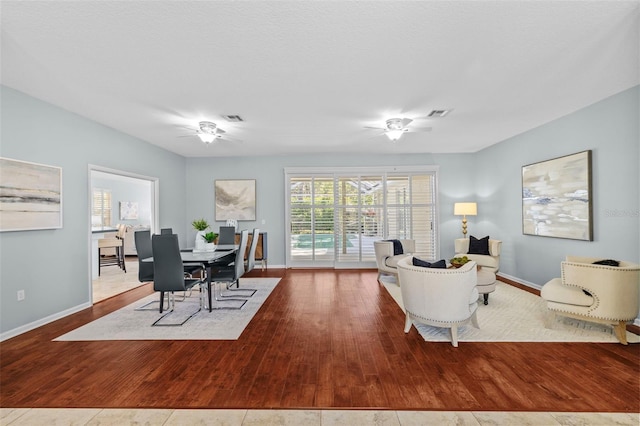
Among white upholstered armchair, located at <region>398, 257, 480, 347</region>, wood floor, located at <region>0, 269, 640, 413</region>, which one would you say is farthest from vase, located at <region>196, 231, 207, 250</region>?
white upholstered armchair, located at <region>398, 257, 480, 347</region>

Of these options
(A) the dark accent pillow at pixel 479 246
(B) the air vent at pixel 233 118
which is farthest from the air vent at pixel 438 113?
(B) the air vent at pixel 233 118

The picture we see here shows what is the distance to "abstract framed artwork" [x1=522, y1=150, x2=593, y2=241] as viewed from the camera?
393cm

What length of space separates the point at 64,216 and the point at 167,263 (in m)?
1.68

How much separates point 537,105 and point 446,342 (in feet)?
10.8

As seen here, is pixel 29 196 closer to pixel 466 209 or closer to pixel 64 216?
pixel 64 216

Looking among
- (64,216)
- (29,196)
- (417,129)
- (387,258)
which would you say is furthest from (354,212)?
(29,196)

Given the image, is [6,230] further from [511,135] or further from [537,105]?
[511,135]

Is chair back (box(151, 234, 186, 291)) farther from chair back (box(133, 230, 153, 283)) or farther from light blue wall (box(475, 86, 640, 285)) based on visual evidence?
light blue wall (box(475, 86, 640, 285))

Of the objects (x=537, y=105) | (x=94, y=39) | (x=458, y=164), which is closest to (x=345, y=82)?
(x=94, y=39)

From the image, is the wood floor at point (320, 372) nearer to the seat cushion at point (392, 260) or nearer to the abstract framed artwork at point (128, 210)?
the seat cushion at point (392, 260)

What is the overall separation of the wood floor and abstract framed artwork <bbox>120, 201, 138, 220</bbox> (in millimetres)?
6784

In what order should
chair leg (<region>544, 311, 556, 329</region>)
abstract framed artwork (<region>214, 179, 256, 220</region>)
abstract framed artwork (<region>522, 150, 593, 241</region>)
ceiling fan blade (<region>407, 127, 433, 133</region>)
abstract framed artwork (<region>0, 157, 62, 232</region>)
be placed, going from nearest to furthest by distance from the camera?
abstract framed artwork (<region>0, 157, 62, 232</region>) → chair leg (<region>544, 311, 556, 329</region>) → abstract framed artwork (<region>522, 150, 593, 241</region>) → ceiling fan blade (<region>407, 127, 433, 133</region>) → abstract framed artwork (<region>214, 179, 256, 220</region>)

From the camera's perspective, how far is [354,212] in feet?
22.6

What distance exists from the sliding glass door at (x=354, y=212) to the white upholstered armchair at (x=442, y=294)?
3.81m
